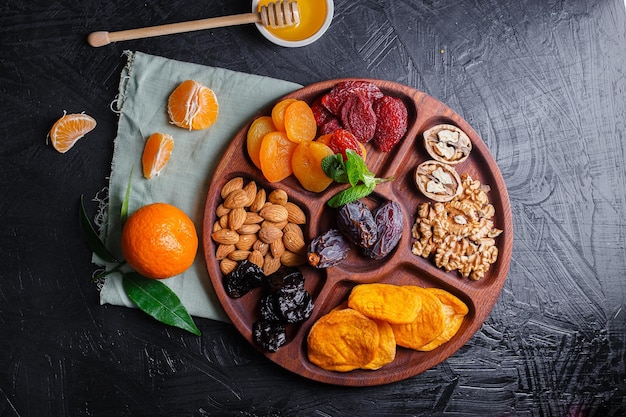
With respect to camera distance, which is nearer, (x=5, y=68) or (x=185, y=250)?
(x=185, y=250)

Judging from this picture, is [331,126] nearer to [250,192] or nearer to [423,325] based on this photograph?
[250,192]

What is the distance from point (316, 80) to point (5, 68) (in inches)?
51.2

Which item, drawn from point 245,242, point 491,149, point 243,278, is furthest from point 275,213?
point 491,149

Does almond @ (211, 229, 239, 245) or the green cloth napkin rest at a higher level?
the green cloth napkin

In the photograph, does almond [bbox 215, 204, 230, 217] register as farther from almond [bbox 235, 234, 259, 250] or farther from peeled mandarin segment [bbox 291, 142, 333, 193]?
peeled mandarin segment [bbox 291, 142, 333, 193]

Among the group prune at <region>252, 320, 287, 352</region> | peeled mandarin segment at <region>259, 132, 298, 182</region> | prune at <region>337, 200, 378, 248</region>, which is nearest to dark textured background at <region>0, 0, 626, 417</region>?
prune at <region>252, 320, 287, 352</region>

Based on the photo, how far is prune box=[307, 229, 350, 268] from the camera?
210 centimetres

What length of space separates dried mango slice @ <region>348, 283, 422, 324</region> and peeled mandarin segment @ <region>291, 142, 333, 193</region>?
406 millimetres

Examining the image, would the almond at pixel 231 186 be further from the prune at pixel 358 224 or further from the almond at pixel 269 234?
the prune at pixel 358 224

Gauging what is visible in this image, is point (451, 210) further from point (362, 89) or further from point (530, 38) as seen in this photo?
point (530, 38)

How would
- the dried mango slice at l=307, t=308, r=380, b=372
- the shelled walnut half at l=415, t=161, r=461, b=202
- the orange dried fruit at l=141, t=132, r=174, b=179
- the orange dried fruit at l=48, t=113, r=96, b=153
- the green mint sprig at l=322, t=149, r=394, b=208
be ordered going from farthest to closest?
the orange dried fruit at l=48, t=113, r=96, b=153
the orange dried fruit at l=141, t=132, r=174, b=179
the shelled walnut half at l=415, t=161, r=461, b=202
the dried mango slice at l=307, t=308, r=380, b=372
the green mint sprig at l=322, t=149, r=394, b=208

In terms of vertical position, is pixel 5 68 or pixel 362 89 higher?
pixel 5 68

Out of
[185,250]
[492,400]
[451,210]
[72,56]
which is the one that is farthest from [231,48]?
[492,400]

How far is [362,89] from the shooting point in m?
2.18
